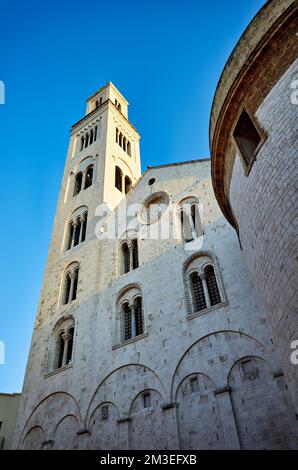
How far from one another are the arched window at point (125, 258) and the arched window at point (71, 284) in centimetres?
295

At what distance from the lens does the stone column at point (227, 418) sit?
8805 mm

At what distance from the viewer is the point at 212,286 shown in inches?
487

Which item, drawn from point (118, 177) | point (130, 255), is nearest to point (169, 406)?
point (130, 255)

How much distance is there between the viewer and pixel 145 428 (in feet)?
35.1

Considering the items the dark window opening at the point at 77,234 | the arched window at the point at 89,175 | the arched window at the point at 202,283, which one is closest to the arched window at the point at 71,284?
the dark window opening at the point at 77,234

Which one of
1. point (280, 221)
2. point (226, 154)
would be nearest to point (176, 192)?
point (226, 154)

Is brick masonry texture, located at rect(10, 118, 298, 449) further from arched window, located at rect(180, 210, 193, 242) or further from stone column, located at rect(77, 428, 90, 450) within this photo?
arched window, located at rect(180, 210, 193, 242)

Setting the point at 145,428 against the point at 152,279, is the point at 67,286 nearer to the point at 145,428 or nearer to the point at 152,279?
the point at 152,279

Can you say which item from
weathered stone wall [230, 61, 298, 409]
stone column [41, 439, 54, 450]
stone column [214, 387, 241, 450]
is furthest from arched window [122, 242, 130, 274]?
weathered stone wall [230, 61, 298, 409]

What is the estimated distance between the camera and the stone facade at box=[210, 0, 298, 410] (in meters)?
5.66

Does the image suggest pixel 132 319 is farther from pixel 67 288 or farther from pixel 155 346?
pixel 67 288

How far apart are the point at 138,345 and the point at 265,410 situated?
196 inches

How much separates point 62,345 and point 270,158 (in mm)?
12946

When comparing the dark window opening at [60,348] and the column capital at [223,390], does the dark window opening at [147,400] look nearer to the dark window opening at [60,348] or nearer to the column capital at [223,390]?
the column capital at [223,390]
